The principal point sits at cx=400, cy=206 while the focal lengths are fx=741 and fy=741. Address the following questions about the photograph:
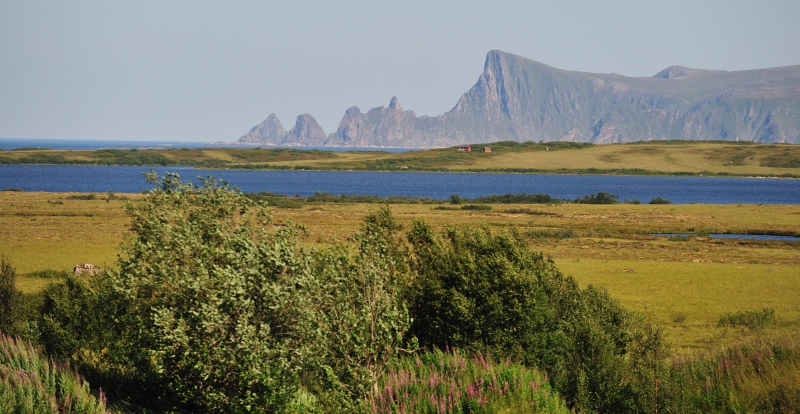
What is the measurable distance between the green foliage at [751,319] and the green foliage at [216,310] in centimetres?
2846

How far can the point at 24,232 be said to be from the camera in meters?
80.0

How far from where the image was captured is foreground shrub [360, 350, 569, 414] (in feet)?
65.6

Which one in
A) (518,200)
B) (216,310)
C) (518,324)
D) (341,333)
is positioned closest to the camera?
(216,310)

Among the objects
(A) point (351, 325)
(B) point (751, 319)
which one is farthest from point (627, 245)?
(A) point (351, 325)

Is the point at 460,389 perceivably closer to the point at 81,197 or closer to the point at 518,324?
the point at 518,324

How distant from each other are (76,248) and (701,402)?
191 ft

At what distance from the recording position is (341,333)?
18.8 m

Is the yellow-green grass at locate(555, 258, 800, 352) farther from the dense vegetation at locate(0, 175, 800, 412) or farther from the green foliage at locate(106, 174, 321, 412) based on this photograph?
the green foliage at locate(106, 174, 321, 412)

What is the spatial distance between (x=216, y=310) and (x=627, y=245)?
68.1 meters

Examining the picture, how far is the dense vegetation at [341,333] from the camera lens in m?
17.2

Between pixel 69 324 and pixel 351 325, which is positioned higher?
pixel 351 325

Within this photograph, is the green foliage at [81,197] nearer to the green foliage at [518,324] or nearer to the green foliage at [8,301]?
the green foliage at [8,301]

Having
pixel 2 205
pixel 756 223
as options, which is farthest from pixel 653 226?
pixel 2 205

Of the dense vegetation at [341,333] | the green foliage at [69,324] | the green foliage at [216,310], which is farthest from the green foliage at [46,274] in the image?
the green foliage at [216,310]
